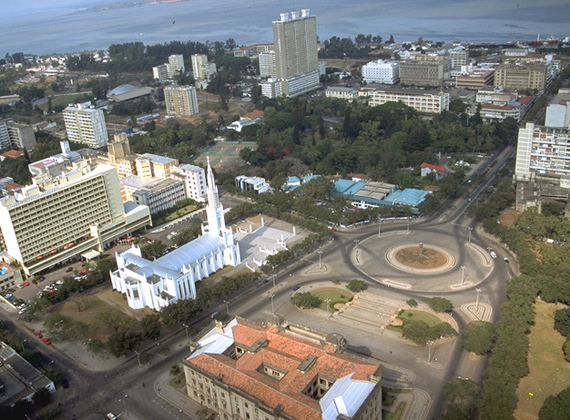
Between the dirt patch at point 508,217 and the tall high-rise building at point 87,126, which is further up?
the tall high-rise building at point 87,126

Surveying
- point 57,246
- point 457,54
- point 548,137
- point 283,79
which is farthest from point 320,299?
point 457,54

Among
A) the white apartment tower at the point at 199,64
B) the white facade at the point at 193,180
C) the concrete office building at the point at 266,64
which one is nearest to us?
the white facade at the point at 193,180

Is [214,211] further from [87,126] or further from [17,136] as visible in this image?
[17,136]

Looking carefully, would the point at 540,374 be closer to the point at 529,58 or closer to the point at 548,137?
the point at 548,137

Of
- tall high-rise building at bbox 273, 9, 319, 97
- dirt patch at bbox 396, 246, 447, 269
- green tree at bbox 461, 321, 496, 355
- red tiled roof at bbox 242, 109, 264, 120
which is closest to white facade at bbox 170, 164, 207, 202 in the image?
dirt patch at bbox 396, 246, 447, 269

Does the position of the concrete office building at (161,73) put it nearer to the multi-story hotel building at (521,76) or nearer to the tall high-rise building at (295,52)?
the tall high-rise building at (295,52)

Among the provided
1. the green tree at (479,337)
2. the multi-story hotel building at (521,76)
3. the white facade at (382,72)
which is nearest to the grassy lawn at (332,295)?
the green tree at (479,337)

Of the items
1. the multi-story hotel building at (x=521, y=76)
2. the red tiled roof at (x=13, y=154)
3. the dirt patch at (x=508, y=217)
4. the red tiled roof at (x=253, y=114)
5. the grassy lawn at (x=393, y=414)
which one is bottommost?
the grassy lawn at (x=393, y=414)

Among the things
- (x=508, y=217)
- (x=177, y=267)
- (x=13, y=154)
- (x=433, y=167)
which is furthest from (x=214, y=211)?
(x=13, y=154)
